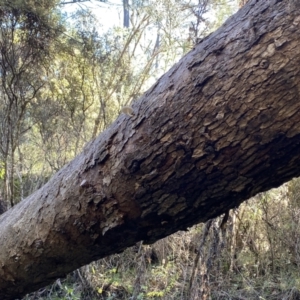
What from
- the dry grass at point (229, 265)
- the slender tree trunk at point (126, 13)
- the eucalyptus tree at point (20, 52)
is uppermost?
the slender tree trunk at point (126, 13)

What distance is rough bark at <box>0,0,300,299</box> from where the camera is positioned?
540 mm

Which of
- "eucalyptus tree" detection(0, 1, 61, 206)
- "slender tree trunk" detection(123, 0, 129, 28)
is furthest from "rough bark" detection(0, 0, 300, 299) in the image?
"slender tree trunk" detection(123, 0, 129, 28)

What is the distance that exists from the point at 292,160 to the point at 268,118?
8 centimetres

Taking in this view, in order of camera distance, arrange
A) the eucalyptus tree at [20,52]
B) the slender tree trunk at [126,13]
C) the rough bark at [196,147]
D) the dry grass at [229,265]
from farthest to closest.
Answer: the slender tree trunk at [126,13], the eucalyptus tree at [20,52], the dry grass at [229,265], the rough bark at [196,147]

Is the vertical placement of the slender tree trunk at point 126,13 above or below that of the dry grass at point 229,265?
above

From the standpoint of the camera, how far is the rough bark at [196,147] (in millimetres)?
540

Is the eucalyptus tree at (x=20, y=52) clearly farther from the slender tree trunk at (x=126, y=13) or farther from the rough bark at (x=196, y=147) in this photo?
the rough bark at (x=196, y=147)

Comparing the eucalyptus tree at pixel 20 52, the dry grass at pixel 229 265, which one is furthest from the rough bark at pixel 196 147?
the eucalyptus tree at pixel 20 52

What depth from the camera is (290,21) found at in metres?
0.52

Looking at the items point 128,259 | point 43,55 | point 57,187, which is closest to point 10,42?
point 43,55

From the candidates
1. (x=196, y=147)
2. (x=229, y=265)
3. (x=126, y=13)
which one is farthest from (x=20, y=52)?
(x=196, y=147)

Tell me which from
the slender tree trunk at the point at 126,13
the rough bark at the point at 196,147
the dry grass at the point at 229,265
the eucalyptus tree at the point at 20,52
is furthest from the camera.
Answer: the slender tree trunk at the point at 126,13

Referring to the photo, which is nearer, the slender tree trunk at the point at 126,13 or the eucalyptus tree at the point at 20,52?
the eucalyptus tree at the point at 20,52

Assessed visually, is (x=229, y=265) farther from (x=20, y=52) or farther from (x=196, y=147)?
(x=196, y=147)
